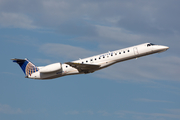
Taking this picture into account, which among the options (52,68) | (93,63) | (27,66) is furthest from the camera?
(27,66)

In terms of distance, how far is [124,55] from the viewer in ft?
133

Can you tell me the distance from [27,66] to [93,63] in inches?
434

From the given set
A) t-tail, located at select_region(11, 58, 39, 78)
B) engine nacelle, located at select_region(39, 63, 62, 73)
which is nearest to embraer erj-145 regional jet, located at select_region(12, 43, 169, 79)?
engine nacelle, located at select_region(39, 63, 62, 73)

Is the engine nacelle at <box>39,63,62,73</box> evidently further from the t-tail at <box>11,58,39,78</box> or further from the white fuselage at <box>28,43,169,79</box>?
the white fuselage at <box>28,43,169,79</box>

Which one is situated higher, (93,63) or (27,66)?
(27,66)

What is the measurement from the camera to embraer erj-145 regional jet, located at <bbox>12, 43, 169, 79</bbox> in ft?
133

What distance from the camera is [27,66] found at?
4516 cm

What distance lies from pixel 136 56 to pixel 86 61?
7.44 metres

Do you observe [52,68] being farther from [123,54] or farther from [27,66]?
[123,54]

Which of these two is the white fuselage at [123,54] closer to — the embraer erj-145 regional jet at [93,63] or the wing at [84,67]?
the embraer erj-145 regional jet at [93,63]

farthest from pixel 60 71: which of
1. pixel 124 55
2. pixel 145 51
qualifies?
pixel 145 51

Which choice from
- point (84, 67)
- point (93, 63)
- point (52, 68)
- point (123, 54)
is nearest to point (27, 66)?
point (52, 68)

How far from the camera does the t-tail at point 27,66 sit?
44.9 meters

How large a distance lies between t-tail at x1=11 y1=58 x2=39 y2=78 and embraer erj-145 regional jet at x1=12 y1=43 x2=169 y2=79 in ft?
0.60
